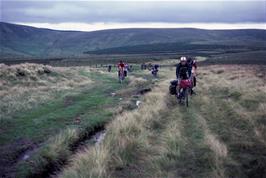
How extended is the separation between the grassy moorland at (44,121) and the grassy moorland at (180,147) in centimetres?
95

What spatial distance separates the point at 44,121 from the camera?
1554 cm

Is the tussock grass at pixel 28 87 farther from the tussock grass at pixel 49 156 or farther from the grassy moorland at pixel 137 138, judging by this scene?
the tussock grass at pixel 49 156

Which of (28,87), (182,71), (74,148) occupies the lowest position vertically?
(28,87)

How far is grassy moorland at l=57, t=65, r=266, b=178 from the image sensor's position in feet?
29.1

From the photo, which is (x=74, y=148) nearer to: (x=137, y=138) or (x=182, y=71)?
(x=137, y=138)

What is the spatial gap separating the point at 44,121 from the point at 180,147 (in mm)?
6767

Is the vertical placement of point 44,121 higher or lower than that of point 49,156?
lower

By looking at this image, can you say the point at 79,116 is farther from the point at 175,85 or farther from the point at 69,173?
the point at 69,173

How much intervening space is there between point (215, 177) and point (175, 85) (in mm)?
12235

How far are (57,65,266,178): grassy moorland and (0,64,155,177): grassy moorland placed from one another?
3.10ft

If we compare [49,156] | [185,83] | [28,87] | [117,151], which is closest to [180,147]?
[117,151]

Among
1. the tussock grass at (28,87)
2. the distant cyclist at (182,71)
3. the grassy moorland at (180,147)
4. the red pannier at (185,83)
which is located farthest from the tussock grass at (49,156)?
the distant cyclist at (182,71)

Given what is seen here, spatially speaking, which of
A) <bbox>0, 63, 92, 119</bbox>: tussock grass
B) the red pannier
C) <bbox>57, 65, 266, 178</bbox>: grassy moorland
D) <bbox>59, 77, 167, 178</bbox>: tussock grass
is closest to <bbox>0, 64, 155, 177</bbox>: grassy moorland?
<bbox>0, 63, 92, 119</bbox>: tussock grass

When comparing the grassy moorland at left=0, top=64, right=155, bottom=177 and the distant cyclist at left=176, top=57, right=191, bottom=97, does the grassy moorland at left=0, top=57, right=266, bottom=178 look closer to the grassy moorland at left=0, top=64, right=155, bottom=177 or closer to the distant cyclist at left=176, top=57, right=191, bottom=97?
the grassy moorland at left=0, top=64, right=155, bottom=177
